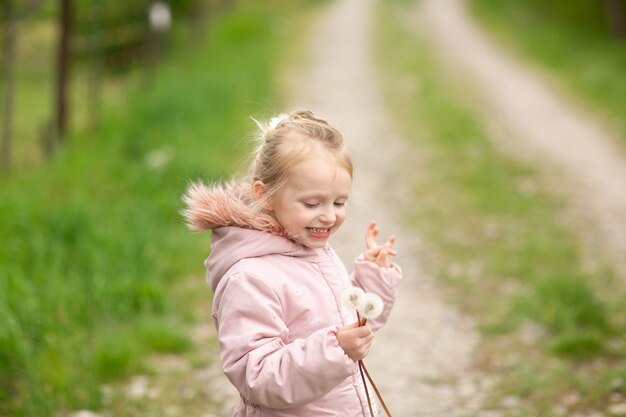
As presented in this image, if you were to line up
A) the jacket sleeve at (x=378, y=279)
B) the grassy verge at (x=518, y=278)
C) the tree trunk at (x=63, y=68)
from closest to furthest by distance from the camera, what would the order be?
the jacket sleeve at (x=378, y=279), the grassy verge at (x=518, y=278), the tree trunk at (x=63, y=68)

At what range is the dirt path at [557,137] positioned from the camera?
6539mm

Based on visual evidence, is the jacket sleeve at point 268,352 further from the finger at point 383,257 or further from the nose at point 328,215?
the finger at point 383,257

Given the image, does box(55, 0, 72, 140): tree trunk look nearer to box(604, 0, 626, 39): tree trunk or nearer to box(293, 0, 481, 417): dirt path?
box(293, 0, 481, 417): dirt path

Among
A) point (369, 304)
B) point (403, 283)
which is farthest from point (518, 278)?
point (369, 304)

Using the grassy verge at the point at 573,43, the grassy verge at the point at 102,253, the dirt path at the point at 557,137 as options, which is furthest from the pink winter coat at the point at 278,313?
the grassy verge at the point at 573,43

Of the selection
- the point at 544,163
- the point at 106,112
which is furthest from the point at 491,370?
the point at 106,112

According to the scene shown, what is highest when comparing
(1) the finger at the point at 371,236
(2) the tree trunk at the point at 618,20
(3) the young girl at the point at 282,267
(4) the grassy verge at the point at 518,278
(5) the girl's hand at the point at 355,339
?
(2) the tree trunk at the point at 618,20

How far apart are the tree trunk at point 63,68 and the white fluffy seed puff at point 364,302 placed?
6.82 m

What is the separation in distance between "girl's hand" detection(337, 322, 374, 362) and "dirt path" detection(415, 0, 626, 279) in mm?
3786

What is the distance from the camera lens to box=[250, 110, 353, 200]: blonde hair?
2145 millimetres

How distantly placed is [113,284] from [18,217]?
3.24 ft

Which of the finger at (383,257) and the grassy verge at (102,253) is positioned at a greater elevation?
the grassy verge at (102,253)

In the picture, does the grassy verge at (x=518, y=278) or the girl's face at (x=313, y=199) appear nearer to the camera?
the girl's face at (x=313, y=199)

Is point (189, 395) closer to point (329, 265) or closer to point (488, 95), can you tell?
point (329, 265)
